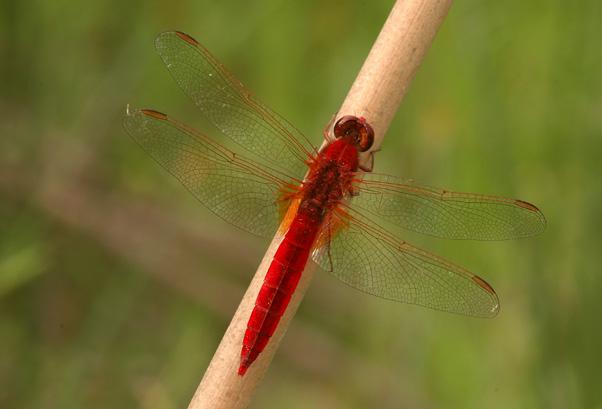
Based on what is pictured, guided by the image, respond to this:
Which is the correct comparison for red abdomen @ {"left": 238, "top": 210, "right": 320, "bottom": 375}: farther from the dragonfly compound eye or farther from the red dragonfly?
the dragonfly compound eye

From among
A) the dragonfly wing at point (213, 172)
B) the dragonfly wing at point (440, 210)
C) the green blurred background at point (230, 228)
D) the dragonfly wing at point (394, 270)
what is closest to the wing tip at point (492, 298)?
the dragonfly wing at point (394, 270)

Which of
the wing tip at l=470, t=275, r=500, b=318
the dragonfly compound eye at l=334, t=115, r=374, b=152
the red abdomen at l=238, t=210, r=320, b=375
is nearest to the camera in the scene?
the red abdomen at l=238, t=210, r=320, b=375

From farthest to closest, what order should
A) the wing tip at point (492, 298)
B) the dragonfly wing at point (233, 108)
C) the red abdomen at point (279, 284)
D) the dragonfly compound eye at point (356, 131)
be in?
the dragonfly wing at point (233, 108) < the wing tip at point (492, 298) < the dragonfly compound eye at point (356, 131) < the red abdomen at point (279, 284)

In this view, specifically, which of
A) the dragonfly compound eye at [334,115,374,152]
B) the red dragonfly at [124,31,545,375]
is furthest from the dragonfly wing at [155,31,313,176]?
the dragonfly compound eye at [334,115,374,152]

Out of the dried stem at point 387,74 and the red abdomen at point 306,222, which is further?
the red abdomen at point 306,222

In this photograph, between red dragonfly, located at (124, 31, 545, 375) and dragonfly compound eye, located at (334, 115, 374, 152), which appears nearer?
dragonfly compound eye, located at (334, 115, 374, 152)

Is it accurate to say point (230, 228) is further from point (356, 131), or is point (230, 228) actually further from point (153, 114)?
point (356, 131)

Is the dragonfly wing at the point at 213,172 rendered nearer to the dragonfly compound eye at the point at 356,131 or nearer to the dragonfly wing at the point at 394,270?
the dragonfly wing at the point at 394,270

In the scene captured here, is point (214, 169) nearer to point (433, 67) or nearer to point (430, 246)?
point (430, 246)
